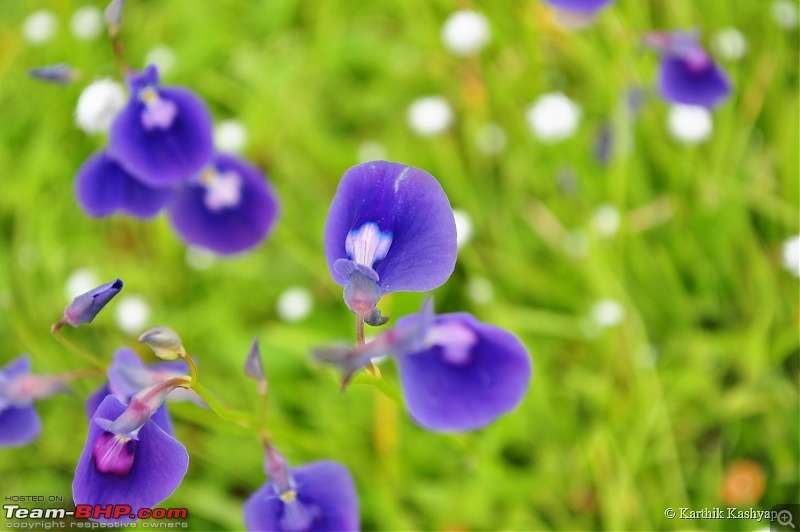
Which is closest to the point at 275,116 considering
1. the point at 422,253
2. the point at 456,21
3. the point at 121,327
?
the point at 456,21

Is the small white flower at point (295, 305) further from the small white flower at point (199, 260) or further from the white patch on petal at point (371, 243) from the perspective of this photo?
the white patch on petal at point (371, 243)

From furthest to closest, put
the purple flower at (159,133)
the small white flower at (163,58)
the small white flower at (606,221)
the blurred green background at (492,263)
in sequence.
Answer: the small white flower at (163,58)
the small white flower at (606,221)
the blurred green background at (492,263)
the purple flower at (159,133)

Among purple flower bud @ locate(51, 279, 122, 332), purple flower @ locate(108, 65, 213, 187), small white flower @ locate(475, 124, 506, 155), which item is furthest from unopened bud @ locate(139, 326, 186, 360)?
small white flower @ locate(475, 124, 506, 155)

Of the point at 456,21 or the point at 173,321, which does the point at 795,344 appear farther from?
the point at 173,321

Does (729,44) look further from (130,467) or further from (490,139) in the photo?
(130,467)

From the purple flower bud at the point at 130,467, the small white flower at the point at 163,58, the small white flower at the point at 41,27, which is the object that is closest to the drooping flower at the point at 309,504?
the purple flower bud at the point at 130,467

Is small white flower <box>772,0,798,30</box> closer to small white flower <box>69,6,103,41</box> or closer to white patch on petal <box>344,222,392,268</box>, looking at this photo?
white patch on petal <box>344,222,392,268</box>
